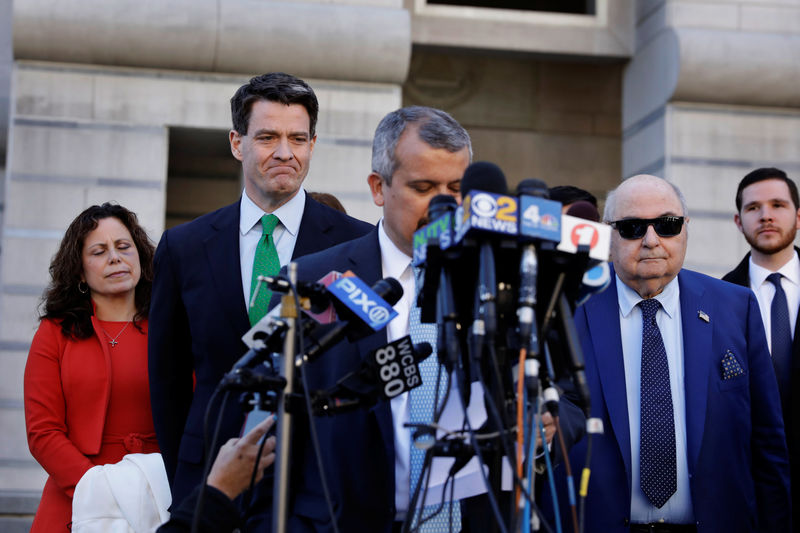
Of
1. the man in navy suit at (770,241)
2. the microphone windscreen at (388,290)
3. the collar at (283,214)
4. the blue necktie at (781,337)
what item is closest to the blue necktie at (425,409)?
the microphone windscreen at (388,290)

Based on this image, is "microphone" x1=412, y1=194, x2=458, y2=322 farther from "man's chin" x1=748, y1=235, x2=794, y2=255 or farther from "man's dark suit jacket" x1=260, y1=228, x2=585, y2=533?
"man's chin" x1=748, y1=235, x2=794, y2=255

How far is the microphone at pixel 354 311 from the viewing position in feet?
8.31

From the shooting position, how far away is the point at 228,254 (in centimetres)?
389

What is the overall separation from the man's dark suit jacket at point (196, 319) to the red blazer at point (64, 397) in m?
0.84

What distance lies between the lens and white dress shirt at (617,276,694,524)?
3963 mm

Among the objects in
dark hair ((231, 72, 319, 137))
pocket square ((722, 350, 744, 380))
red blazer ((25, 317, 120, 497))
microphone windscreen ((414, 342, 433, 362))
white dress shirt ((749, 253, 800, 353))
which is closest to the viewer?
microphone windscreen ((414, 342, 433, 362))

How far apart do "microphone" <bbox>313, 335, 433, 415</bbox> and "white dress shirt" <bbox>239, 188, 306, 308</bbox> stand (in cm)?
137

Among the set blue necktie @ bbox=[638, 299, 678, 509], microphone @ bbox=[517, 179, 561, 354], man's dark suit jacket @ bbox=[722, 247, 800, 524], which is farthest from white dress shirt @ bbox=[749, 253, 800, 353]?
microphone @ bbox=[517, 179, 561, 354]

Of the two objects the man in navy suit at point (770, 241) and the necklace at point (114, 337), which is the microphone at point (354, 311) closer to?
the necklace at point (114, 337)

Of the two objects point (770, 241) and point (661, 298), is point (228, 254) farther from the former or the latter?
point (770, 241)

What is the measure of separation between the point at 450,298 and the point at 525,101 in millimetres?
9108

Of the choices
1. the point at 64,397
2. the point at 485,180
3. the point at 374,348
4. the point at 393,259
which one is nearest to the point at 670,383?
the point at 393,259

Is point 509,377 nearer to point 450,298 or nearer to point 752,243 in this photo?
point 450,298

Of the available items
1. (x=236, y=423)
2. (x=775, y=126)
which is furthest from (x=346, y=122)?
(x=236, y=423)
